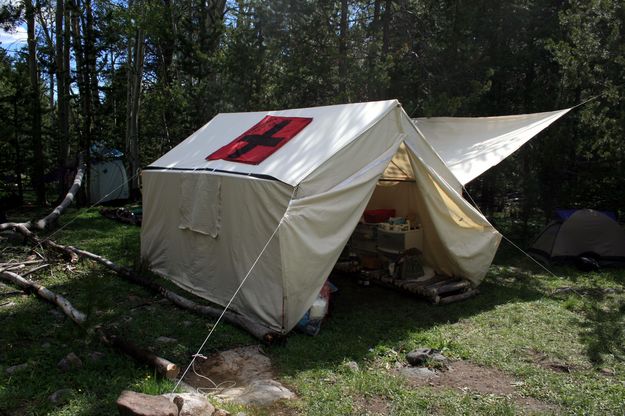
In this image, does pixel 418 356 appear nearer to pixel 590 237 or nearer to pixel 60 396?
pixel 60 396

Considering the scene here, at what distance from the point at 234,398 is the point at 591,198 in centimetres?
809

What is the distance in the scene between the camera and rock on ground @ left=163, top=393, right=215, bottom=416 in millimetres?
3112

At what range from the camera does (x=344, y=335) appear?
4992 mm

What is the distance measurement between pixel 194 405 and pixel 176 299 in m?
2.68

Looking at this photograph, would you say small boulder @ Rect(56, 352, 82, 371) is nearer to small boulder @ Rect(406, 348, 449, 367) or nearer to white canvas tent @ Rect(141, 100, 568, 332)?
white canvas tent @ Rect(141, 100, 568, 332)

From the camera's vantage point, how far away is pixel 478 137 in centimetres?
770

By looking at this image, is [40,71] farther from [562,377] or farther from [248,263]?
[562,377]

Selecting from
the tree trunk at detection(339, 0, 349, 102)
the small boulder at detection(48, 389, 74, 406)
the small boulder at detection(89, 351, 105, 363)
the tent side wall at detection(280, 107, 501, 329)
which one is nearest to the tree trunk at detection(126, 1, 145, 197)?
the tree trunk at detection(339, 0, 349, 102)

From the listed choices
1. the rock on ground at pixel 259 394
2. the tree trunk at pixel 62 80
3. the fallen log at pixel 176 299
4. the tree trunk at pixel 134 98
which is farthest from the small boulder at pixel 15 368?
the tree trunk at pixel 62 80

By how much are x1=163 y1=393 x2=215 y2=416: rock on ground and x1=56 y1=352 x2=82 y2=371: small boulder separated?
3.75 feet

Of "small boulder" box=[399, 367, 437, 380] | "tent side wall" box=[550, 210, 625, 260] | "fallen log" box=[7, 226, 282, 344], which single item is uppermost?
"tent side wall" box=[550, 210, 625, 260]

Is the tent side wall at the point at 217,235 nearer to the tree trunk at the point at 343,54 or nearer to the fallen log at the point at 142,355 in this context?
the fallen log at the point at 142,355

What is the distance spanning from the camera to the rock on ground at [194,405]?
3.11 m

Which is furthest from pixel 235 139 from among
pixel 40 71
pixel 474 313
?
pixel 40 71
